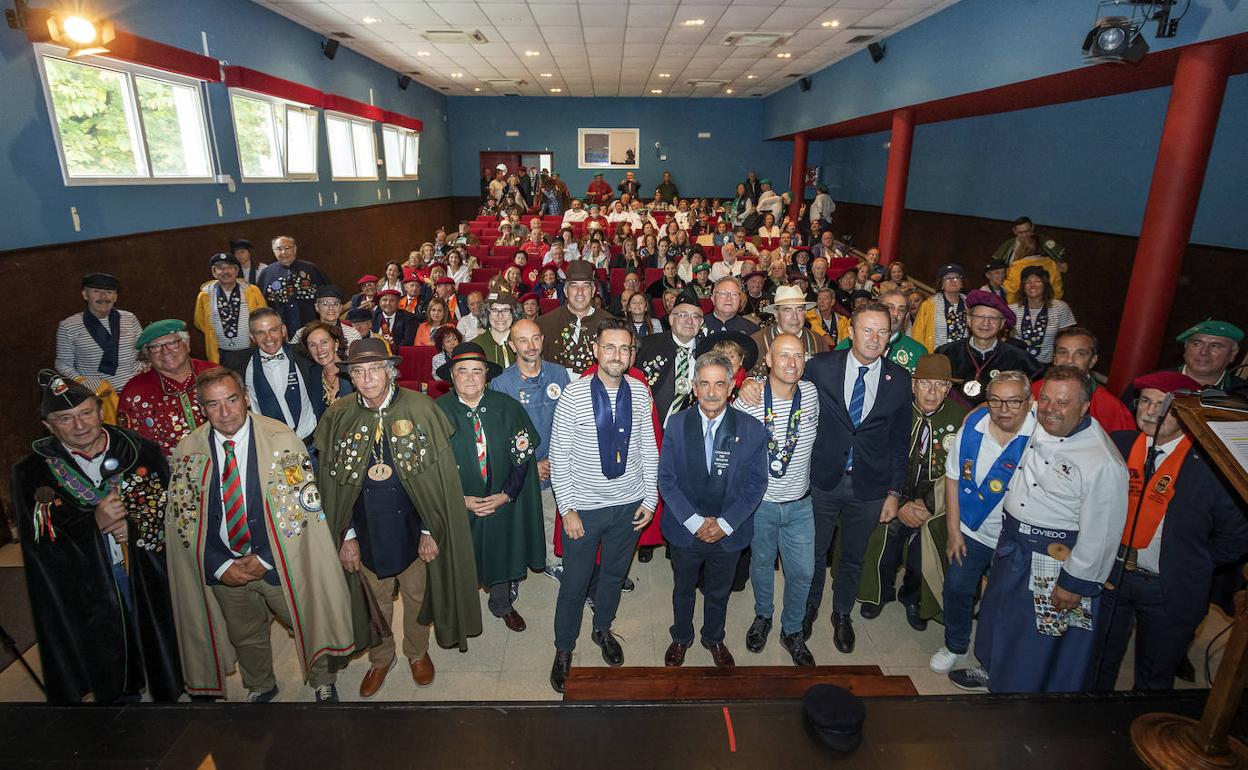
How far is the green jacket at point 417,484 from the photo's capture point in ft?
9.30

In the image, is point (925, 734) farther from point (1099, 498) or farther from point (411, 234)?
point (411, 234)

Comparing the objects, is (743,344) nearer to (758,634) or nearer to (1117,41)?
(758,634)

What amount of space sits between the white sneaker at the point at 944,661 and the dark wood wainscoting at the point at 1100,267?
5770 mm

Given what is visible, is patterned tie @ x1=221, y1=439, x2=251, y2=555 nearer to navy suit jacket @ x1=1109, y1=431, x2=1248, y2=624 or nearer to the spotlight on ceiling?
navy suit jacket @ x1=1109, y1=431, x2=1248, y2=624

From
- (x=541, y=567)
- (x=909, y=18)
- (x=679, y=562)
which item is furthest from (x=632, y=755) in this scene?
(x=909, y=18)

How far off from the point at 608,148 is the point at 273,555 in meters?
20.8

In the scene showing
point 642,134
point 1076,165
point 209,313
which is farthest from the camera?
point 642,134

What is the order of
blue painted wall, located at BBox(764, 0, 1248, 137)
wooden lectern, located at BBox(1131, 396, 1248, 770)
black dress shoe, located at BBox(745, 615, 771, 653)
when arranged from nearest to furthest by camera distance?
wooden lectern, located at BBox(1131, 396, 1248, 770)
black dress shoe, located at BBox(745, 615, 771, 653)
blue painted wall, located at BBox(764, 0, 1248, 137)

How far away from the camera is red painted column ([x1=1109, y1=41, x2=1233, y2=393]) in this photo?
16.9 feet

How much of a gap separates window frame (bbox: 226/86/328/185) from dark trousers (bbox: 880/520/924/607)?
30.8 ft

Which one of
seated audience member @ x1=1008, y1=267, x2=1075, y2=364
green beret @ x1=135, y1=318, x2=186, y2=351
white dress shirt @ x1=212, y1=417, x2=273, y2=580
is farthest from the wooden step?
seated audience member @ x1=1008, y1=267, x2=1075, y2=364

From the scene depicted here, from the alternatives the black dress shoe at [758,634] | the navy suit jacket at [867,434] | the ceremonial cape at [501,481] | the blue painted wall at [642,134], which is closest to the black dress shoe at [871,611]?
the black dress shoe at [758,634]

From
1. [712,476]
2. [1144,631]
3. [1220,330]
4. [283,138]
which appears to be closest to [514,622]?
[712,476]

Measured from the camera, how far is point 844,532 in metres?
3.39
